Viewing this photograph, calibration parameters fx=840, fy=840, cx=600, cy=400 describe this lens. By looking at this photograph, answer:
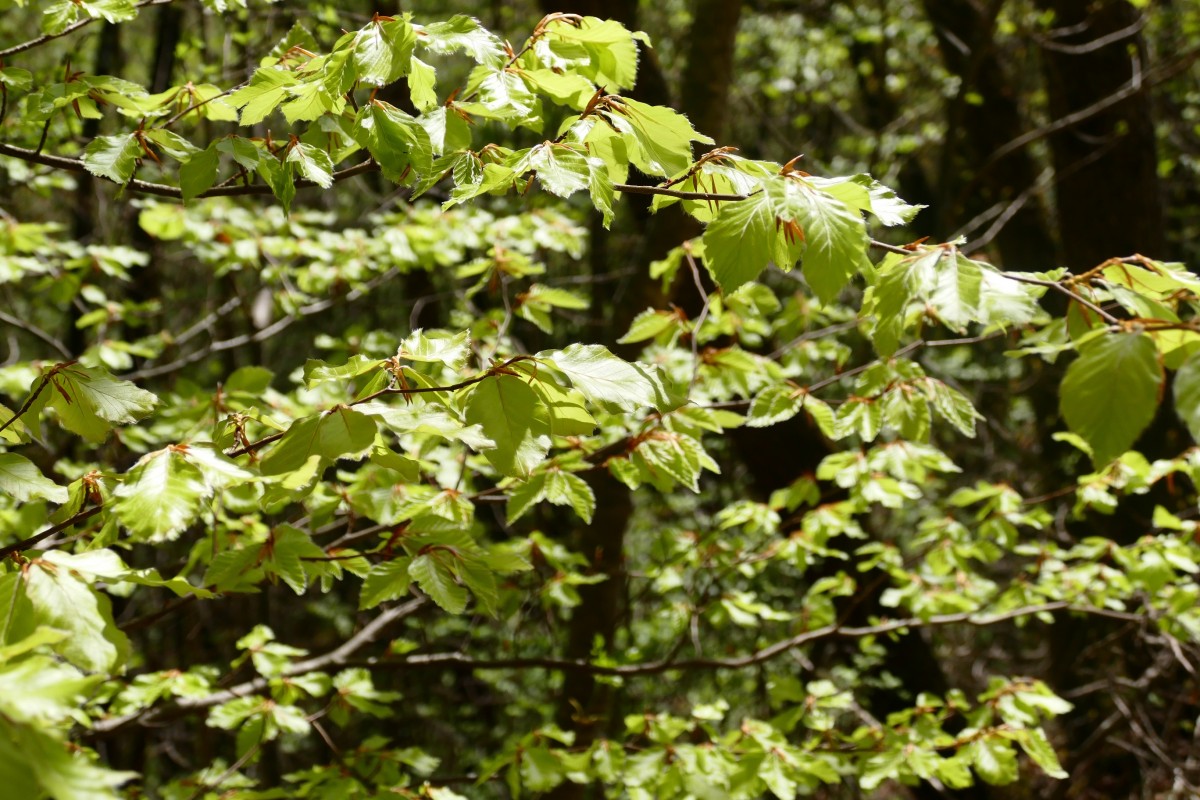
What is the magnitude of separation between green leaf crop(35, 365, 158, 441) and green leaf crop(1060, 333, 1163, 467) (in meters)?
1.13

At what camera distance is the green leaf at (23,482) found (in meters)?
1.09

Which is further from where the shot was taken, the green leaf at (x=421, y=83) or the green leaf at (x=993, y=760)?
the green leaf at (x=993, y=760)

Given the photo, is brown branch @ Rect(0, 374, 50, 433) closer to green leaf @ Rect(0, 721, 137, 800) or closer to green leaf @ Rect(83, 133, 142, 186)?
green leaf @ Rect(83, 133, 142, 186)

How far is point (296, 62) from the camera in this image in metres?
1.49

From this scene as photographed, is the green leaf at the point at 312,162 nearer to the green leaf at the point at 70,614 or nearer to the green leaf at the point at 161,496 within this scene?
the green leaf at the point at 161,496

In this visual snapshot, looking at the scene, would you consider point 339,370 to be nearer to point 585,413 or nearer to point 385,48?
point 585,413

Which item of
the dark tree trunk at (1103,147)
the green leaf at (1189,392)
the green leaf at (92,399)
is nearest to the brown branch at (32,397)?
the green leaf at (92,399)

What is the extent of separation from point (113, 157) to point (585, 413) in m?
0.85

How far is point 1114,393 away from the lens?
0.83 m

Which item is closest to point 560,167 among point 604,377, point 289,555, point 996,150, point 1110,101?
point 604,377

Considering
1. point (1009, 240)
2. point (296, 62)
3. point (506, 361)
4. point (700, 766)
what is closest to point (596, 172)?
point (506, 361)

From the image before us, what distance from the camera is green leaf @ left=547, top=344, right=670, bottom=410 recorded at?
993 mm

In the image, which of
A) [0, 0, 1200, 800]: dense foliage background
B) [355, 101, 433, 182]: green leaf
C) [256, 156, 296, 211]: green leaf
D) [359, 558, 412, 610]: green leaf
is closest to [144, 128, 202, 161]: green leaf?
[0, 0, 1200, 800]: dense foliage background

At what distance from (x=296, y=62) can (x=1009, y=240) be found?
18.3ft
